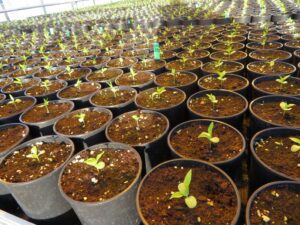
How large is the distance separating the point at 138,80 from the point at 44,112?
4.25 ft

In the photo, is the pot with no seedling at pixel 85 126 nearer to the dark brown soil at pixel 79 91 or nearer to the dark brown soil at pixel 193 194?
the dark brown soil at pixel 79 91

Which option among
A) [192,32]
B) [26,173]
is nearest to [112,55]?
[192,32]

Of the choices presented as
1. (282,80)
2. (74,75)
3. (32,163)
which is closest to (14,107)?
(74,75)

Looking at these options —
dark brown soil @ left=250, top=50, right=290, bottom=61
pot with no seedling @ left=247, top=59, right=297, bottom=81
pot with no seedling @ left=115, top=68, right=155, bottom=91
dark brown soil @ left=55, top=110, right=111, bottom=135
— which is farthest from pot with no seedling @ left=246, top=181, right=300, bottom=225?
dark brown soil @ left=250, top=50, right=290, bottom=61

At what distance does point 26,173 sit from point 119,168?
75 cm

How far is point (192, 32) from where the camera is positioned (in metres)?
5.41

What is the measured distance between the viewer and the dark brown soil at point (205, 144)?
174 cm

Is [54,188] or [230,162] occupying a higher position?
[230,162]

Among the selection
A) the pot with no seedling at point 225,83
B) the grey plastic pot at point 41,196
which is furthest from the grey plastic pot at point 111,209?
the pot with no seedling at point 225,83

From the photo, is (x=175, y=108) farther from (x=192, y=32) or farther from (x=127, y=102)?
(x=192, y=32)

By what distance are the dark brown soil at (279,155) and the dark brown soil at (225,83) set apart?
0.98m

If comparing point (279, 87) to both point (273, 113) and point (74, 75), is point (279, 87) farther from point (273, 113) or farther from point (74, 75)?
point (74, 75)

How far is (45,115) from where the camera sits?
264cm

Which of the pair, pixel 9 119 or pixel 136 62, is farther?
pixel 136 62
